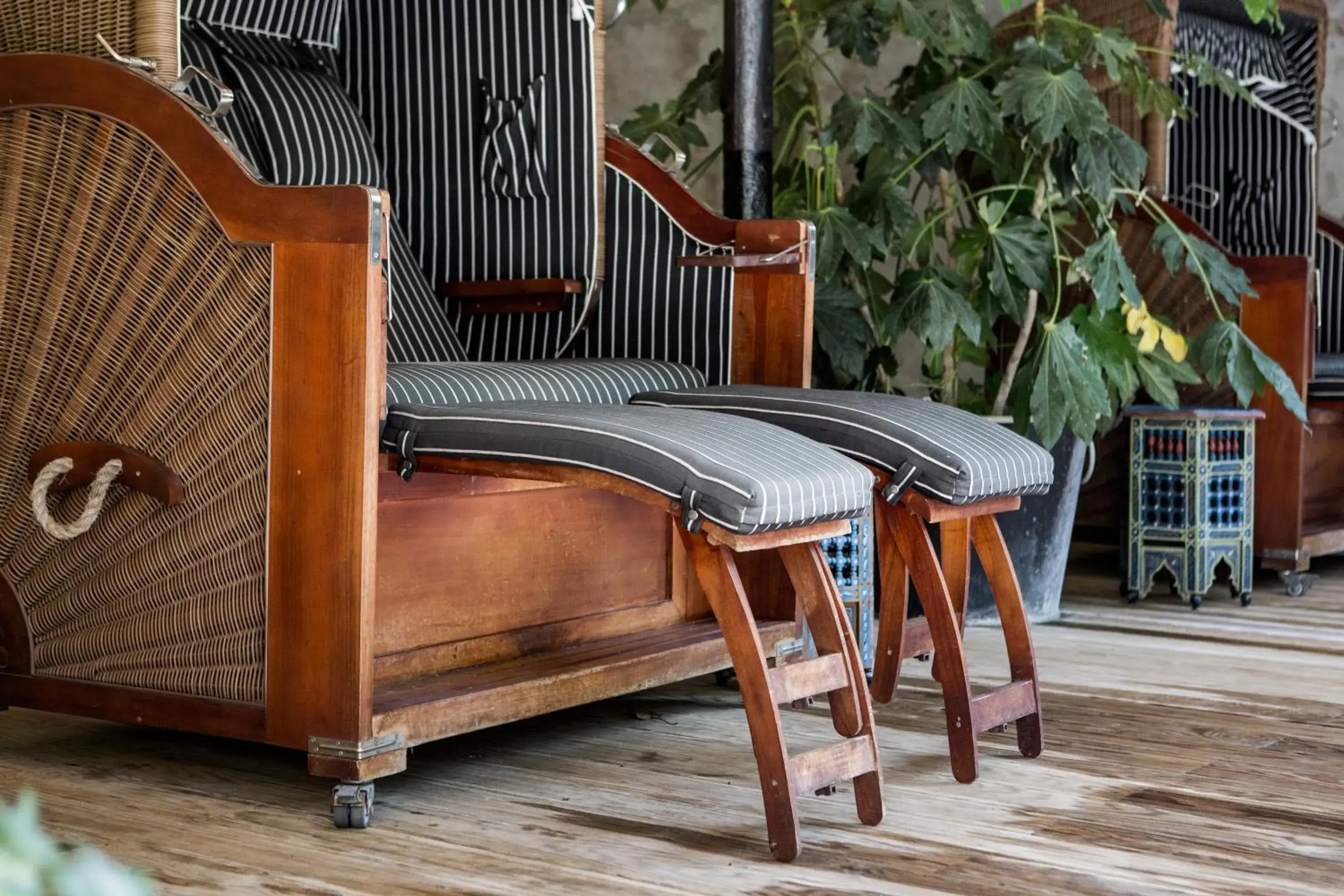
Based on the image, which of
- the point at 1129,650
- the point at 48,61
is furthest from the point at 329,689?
the point at 1129,650

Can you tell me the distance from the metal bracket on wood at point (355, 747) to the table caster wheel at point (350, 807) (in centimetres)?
3

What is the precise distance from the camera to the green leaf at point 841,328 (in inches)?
118

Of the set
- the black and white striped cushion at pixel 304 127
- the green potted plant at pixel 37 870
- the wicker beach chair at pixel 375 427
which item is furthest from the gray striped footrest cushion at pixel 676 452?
the green potted plant at pixel 37 870

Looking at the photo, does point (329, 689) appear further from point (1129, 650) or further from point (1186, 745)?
point (1129, 650)

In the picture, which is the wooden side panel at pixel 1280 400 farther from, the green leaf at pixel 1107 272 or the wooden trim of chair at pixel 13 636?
the wooden trim of chair at pixel 13 636

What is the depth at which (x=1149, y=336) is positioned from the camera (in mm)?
3180

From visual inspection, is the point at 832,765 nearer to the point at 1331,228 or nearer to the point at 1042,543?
the point at 1042,543

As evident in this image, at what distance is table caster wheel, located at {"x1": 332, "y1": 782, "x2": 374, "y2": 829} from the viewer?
1.74m

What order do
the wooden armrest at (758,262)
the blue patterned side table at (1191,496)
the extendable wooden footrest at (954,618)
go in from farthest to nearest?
the blue patterned side table at (1191,496)
the wooden armrest at (758,262)
the extendable wooden footrest at (954,618)

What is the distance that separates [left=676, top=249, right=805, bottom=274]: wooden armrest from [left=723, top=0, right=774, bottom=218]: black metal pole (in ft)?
1.90

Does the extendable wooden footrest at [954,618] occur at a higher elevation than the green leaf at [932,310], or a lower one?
lower

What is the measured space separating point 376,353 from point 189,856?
1.87 feet

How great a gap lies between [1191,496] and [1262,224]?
1.14 m

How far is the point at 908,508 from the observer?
6.48 feet
